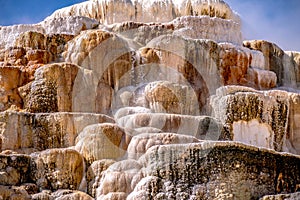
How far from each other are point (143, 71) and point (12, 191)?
8.30 m

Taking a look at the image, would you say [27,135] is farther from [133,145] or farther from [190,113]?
[190,113]

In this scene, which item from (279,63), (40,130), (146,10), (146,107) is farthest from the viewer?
(146,10)

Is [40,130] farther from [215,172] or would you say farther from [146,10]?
[146,10]

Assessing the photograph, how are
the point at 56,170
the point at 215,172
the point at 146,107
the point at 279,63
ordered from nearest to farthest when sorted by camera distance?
the point at 215,172
the point at 56,170
the point at 146,107
the point at 279,63

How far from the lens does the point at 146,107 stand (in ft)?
63.6

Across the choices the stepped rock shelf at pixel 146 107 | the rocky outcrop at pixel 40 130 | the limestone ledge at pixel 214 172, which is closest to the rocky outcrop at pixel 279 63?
the stepped rock shelf at pixel 146 107

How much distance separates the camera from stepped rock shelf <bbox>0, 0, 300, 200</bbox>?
1427 cm

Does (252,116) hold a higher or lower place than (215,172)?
higher

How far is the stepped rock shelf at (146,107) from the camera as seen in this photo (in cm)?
1427

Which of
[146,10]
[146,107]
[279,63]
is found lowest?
[146,107]

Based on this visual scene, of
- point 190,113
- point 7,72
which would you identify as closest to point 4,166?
point 7,72

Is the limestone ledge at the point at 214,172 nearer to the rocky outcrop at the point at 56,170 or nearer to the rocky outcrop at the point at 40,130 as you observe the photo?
the rocky outcrop at the point at 56,170

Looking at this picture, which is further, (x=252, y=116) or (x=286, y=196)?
(x=252, y=116)

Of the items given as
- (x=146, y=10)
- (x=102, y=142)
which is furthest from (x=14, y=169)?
(x=146, y=10)
